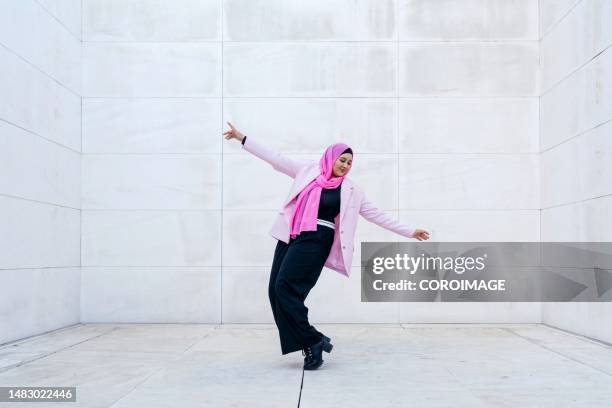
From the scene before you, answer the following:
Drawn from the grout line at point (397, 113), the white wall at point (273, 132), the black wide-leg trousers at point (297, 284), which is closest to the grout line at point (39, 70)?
the white wall at point (273, 132)

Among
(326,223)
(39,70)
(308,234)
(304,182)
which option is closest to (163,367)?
(308,234)

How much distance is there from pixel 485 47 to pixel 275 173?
2905 millimetres

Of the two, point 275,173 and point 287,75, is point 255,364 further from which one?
point 287,75

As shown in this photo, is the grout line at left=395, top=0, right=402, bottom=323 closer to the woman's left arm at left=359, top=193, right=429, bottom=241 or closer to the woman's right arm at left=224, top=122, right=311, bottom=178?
the woman's left arm at left=359, top=193, right=429, bottom=241

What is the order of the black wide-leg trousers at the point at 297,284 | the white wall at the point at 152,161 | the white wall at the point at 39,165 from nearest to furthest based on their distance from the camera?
the black wide-leg trousers at the point at 297,284
the white wall at the point at 39,165
the white wall at the point at 152,161

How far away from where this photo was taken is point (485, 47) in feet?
26.2

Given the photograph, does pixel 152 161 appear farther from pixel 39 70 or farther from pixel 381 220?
pixel 381 220

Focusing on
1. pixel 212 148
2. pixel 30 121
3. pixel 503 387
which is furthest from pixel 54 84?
pixel 503 387

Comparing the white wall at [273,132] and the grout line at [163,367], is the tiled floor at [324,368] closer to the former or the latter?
the grout line at [163,367]

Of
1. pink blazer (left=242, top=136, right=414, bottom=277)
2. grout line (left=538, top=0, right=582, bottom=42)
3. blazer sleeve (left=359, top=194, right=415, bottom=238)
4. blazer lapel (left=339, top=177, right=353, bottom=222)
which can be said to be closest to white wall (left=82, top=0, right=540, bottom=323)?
grout line (left=538, top=0, right=582, bottom=42)

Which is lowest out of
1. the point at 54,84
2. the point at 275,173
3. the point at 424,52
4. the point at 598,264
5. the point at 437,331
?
the point at 437,331

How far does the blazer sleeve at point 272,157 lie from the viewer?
5.37 meters

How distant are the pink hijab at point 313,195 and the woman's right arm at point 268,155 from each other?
0.82 feet

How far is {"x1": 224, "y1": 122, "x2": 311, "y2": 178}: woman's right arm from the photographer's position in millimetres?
5320
